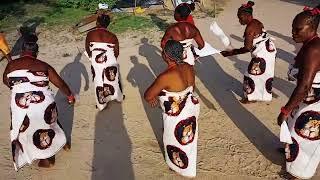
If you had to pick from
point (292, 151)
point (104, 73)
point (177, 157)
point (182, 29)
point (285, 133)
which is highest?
point (182, 29)

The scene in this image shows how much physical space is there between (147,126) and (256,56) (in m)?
2.19

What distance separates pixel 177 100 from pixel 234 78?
3821 mm

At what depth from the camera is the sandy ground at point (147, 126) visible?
524 centimetres

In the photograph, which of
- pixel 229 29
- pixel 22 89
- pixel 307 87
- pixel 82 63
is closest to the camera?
pixel 307 87

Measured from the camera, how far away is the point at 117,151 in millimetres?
5672

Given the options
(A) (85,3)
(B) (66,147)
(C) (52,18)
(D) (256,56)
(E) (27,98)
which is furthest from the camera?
(A) (85,3)

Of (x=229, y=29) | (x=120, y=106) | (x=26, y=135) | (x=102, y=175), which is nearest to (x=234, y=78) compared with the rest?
(x=120, y=106)

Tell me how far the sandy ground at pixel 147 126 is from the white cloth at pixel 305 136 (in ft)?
1.25

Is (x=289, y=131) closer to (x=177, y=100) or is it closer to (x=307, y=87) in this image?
(x=307, y=87)

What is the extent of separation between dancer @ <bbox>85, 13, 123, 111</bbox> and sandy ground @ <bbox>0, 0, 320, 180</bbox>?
321 millimetres

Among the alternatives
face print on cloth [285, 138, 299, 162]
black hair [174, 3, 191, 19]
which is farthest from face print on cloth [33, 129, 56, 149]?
face print on cloth [285, 138, 299, 162]

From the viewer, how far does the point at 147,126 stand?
251 inches

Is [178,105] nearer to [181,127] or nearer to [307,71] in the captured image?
[181,127]

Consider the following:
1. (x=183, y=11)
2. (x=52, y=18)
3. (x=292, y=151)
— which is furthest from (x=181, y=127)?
(x=52, y=18)
